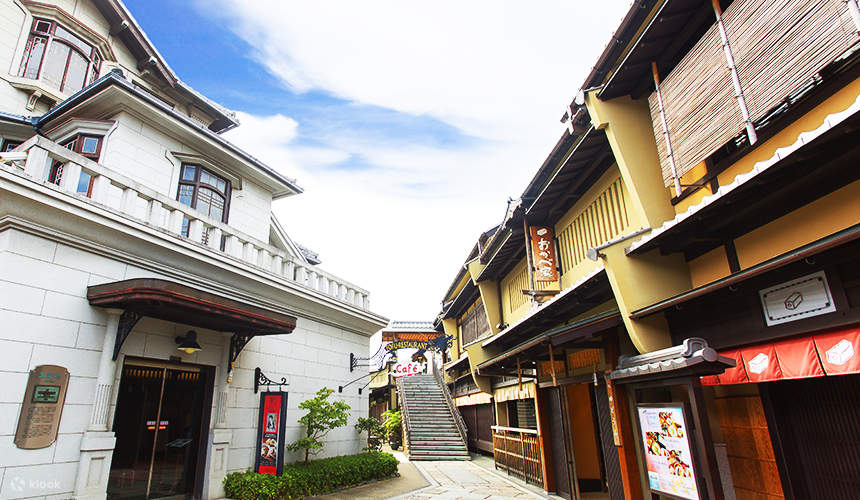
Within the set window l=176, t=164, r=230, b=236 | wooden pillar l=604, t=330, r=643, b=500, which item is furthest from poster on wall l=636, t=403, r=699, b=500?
window l=176, t=164, r=230, b=236

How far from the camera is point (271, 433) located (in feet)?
36.1

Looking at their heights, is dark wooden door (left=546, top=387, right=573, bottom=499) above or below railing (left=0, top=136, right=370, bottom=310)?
below

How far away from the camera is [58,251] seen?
8047 millimetres

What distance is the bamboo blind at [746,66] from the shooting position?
489 cm

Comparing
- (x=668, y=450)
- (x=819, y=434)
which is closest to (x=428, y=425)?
(x=668, y=450)

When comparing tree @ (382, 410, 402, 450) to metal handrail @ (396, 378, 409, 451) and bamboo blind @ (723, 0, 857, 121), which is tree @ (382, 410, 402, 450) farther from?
bamboo blind @ (723, 0, 857, 121)

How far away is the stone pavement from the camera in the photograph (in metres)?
11.9

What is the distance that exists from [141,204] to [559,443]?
1177 cm

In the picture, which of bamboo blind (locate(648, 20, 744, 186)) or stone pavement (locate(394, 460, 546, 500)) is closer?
bamboo blind (locate(648, 20, 744, 186))

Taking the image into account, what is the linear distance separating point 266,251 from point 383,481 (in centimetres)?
802

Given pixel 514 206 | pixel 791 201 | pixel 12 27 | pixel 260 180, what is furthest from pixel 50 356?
pixel 12 27

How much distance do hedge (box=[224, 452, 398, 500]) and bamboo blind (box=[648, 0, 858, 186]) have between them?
10.5 meters

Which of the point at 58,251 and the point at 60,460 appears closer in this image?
the point at 60,460

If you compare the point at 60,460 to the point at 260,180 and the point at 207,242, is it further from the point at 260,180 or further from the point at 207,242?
the point at 260,180
